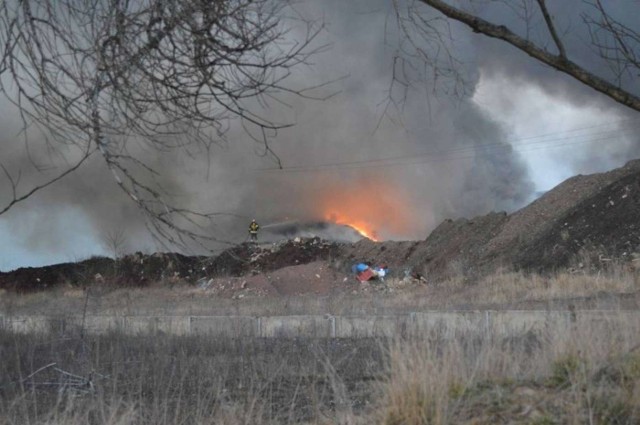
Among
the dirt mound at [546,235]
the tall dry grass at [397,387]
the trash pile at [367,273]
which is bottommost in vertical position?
the tall dry grass at [397,387]

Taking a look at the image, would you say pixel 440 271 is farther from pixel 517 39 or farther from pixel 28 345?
pixel 517 39

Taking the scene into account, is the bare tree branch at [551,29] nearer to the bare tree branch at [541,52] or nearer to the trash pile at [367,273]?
the bare tree branch at [541,52]

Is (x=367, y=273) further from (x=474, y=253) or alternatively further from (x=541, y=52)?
(x=541, y=52)

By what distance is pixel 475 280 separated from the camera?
35625 mm

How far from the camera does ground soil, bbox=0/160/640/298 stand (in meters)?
36.5

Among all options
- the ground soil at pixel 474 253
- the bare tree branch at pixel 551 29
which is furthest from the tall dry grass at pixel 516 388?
the ground soil at pixel 474 253

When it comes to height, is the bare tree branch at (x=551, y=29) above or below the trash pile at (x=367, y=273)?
below

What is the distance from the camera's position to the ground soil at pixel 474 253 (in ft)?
120

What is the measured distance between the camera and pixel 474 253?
46531mm

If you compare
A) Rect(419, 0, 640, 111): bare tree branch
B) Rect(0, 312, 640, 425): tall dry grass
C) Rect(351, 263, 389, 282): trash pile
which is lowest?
Rect(0, 312, 640, 425): tall dry grass

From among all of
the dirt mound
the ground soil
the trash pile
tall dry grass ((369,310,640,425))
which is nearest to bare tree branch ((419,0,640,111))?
tall dry grass ((369,310,640,425))

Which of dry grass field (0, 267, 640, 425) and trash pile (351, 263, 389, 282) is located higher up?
trash pile (351, 263, 389, 282)

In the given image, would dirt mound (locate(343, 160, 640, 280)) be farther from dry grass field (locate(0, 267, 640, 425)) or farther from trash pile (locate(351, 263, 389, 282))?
dry grass field (locate(0, 267, 640, 425))

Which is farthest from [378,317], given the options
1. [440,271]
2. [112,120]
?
[440,271]
